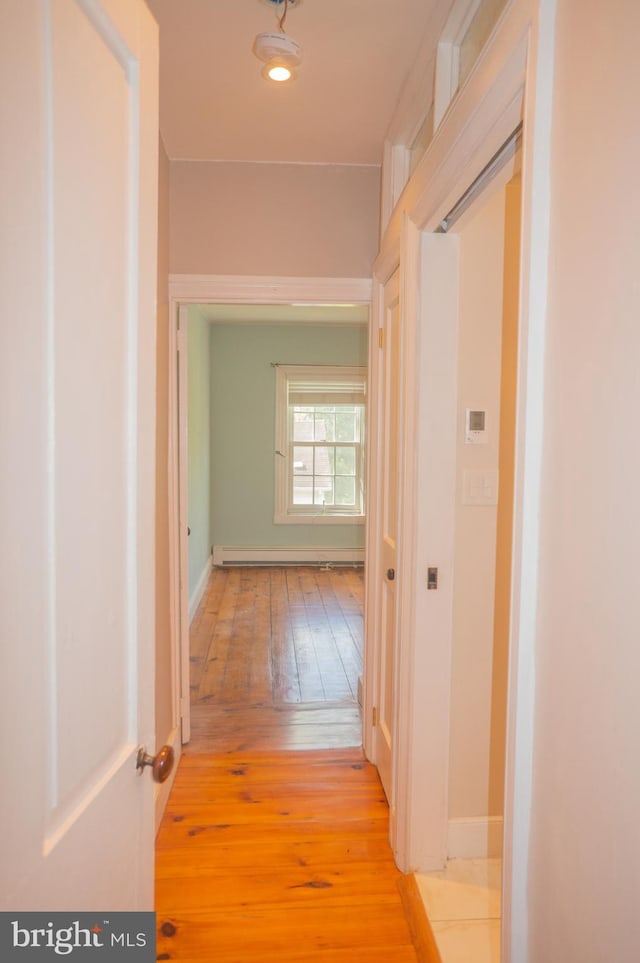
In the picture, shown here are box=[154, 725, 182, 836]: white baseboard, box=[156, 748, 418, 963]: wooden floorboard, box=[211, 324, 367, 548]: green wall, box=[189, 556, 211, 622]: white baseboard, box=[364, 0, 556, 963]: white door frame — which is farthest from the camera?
box=[211, 324, 367, 548]: green wall

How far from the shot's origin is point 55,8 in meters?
0.72

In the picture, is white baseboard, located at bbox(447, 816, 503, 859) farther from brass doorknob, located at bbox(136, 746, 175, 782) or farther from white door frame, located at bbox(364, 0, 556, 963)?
brass doorknob, located at bbox(136, 746, 175, 782)

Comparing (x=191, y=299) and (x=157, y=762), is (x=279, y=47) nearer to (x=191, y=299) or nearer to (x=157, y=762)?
(x=191, y=299)

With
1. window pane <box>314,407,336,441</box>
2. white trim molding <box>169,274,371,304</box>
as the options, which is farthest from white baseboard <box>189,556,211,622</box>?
white trim molding <box>169,274,371,304</box>

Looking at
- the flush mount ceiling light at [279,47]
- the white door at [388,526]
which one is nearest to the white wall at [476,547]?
the white door at [388,526]

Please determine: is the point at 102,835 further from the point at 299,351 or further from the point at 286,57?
the point at 299,351

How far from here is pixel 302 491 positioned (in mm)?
6977

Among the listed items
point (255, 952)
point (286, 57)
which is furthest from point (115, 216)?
point (255, 952)

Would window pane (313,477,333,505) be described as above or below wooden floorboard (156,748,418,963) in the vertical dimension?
above

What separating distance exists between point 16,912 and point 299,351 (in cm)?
645

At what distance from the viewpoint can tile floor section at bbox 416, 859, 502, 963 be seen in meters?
1.74

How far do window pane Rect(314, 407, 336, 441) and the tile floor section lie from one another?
17.0 feet

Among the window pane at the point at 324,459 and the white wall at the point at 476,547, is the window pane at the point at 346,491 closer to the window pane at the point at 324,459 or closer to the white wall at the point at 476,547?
the window pane at the point at 324,459

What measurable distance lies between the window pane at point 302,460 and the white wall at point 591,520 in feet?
19.7
